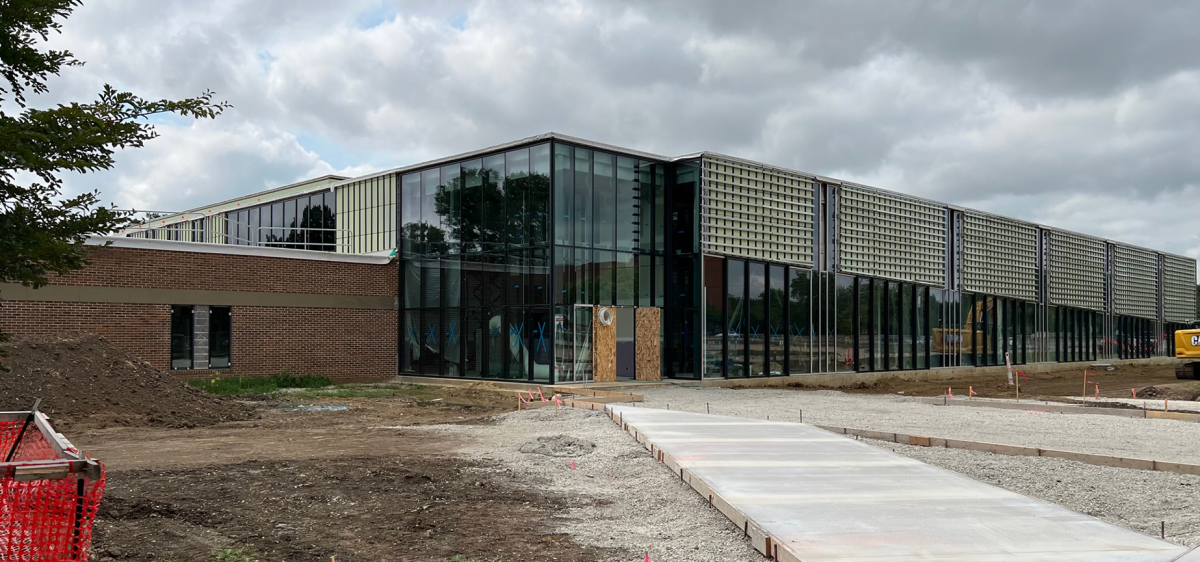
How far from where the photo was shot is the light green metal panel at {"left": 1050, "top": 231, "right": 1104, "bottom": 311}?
46.0 m

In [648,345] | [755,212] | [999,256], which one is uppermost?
[755,212]

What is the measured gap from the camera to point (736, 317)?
28.9 m

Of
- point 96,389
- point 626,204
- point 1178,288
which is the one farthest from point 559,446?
point 1178,288

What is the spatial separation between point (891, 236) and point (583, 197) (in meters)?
15.0

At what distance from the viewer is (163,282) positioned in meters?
25.3

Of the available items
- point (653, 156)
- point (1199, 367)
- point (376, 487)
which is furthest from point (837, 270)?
point (376, 487)

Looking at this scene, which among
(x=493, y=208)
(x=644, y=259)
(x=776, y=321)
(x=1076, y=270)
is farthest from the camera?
(x=1076, y=270)

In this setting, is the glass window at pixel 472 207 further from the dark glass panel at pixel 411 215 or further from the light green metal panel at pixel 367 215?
the light green metal panel at pixel 367 215

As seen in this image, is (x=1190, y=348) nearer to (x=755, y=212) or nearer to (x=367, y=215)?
(x=755, y=212)

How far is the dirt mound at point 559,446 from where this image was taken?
40.5ft

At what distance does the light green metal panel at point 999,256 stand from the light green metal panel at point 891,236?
7.89ft

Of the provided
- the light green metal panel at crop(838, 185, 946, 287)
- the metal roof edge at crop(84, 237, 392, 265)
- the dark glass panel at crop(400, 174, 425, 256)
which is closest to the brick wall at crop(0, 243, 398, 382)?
the metal roof edge at crop(84, 237, 392, 265)

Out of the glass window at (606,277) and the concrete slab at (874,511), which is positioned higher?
the glass window at (606,277)

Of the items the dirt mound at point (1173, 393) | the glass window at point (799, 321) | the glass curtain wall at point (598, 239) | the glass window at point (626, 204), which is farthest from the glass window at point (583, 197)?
the dirt mound at point (1173, 393)
